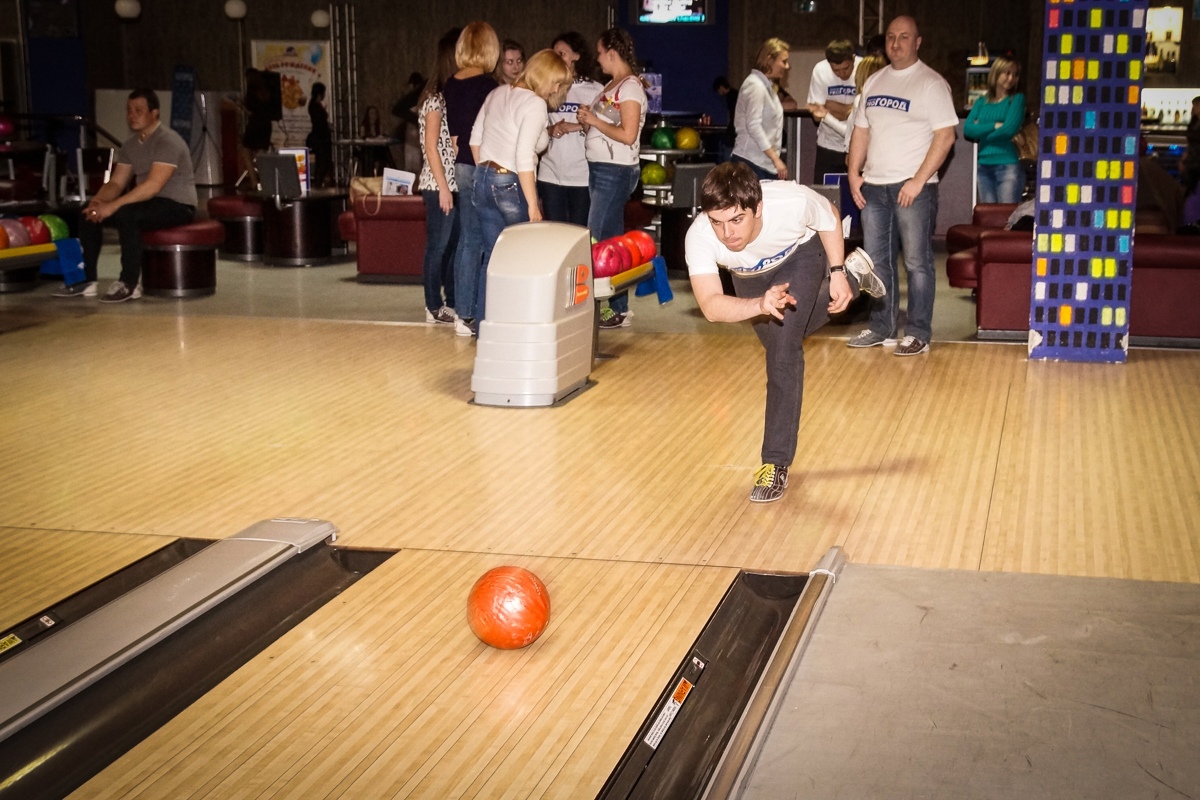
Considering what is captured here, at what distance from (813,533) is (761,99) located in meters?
4.16

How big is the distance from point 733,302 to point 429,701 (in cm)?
130

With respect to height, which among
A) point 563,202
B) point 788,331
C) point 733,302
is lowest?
point 788,331

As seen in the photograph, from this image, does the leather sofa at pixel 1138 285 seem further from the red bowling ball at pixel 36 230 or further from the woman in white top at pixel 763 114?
the red bowling ball at pixel 36 230

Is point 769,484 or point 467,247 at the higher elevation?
point 467,247

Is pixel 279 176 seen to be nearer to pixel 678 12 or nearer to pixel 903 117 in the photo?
pixel 903 117

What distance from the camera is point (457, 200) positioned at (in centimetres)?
605

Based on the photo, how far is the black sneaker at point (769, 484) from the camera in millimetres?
3703

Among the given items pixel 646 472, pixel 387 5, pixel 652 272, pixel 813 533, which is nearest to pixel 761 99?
pixel 652 272

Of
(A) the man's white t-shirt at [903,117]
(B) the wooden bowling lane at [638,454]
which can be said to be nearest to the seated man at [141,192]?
(B) the wooden bowling lane at [638,454]

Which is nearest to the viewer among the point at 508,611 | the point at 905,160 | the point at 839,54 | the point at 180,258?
the point at 508,611

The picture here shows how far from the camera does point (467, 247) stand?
584 centimetres

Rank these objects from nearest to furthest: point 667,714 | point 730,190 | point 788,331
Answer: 1. point 667,714
2. point 730,190
3. point 788,331

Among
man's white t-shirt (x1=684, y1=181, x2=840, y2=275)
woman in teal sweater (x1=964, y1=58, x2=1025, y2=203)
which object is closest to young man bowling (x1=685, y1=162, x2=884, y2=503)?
man's white t-shirt (x1=684, y1=181, x2=840, y2=275)


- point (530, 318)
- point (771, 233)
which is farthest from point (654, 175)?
point (771, 233)
